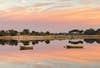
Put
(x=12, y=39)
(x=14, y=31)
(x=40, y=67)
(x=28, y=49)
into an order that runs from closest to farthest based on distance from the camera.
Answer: (x=40, y=67), (x=28, y=49), (x=12, y=39), (x=14, y=31)

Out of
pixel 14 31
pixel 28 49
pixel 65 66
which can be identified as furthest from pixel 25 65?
pixel 14 31

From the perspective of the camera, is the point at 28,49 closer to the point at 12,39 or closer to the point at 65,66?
the point at 65,66

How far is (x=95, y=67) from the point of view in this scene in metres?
57.6

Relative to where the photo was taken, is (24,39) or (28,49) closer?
(28,49)

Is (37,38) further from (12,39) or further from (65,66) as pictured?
(65,66)

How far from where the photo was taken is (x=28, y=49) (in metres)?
103

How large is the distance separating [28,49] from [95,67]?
4739 cm

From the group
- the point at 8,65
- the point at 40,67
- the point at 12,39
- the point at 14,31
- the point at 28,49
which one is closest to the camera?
the point at 40,67

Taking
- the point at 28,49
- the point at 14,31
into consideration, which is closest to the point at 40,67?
the point at 28,49

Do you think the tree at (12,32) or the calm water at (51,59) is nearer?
the calm water at (51,59)

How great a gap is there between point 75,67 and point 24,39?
125 meters

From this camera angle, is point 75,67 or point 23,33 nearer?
point 75,67

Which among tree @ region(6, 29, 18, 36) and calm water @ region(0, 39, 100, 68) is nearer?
calm water @ region(0, 39, 100, 68)

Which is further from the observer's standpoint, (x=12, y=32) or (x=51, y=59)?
(x=12, y=32)
